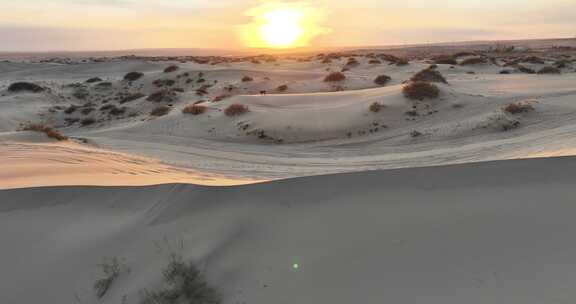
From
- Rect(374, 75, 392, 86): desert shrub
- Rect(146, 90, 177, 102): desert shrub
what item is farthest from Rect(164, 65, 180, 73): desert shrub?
Rect(374, 75, 392, 86): desert shrub

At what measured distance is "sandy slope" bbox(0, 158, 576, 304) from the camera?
3961 millimetres

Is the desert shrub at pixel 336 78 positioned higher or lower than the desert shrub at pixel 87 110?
higher

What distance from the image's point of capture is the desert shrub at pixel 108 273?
4.61 m

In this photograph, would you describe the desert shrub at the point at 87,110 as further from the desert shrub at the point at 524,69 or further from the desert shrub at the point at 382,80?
the desert shrub at the point at 524,69

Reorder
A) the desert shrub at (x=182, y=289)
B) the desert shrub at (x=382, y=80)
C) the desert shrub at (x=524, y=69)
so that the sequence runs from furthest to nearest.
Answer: the desert shrub at (x=524, y=69) → the desert shrub at (x=382, y=80) → the desert shrub at (x=182, y=289)

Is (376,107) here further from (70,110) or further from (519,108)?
(70,110)

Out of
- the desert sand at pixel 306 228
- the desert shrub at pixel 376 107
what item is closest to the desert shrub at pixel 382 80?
the desert shrub at pixel 376 107

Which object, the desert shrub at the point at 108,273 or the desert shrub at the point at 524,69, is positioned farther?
the desert shrub at the point at 524,69

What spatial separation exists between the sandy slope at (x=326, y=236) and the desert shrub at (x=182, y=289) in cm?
14

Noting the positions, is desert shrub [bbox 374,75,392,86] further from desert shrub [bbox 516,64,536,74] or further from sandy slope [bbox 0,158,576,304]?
sandy slope [bbox 0,158,576,304]

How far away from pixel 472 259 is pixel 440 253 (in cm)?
29

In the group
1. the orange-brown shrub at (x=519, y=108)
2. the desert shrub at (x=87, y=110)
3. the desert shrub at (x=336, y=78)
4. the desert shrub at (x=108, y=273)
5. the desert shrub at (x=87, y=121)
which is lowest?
the desert shrub at (x=87, y=121)

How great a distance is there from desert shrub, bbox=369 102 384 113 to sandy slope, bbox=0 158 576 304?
10795mm

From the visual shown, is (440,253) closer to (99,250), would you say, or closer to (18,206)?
(99,250)
